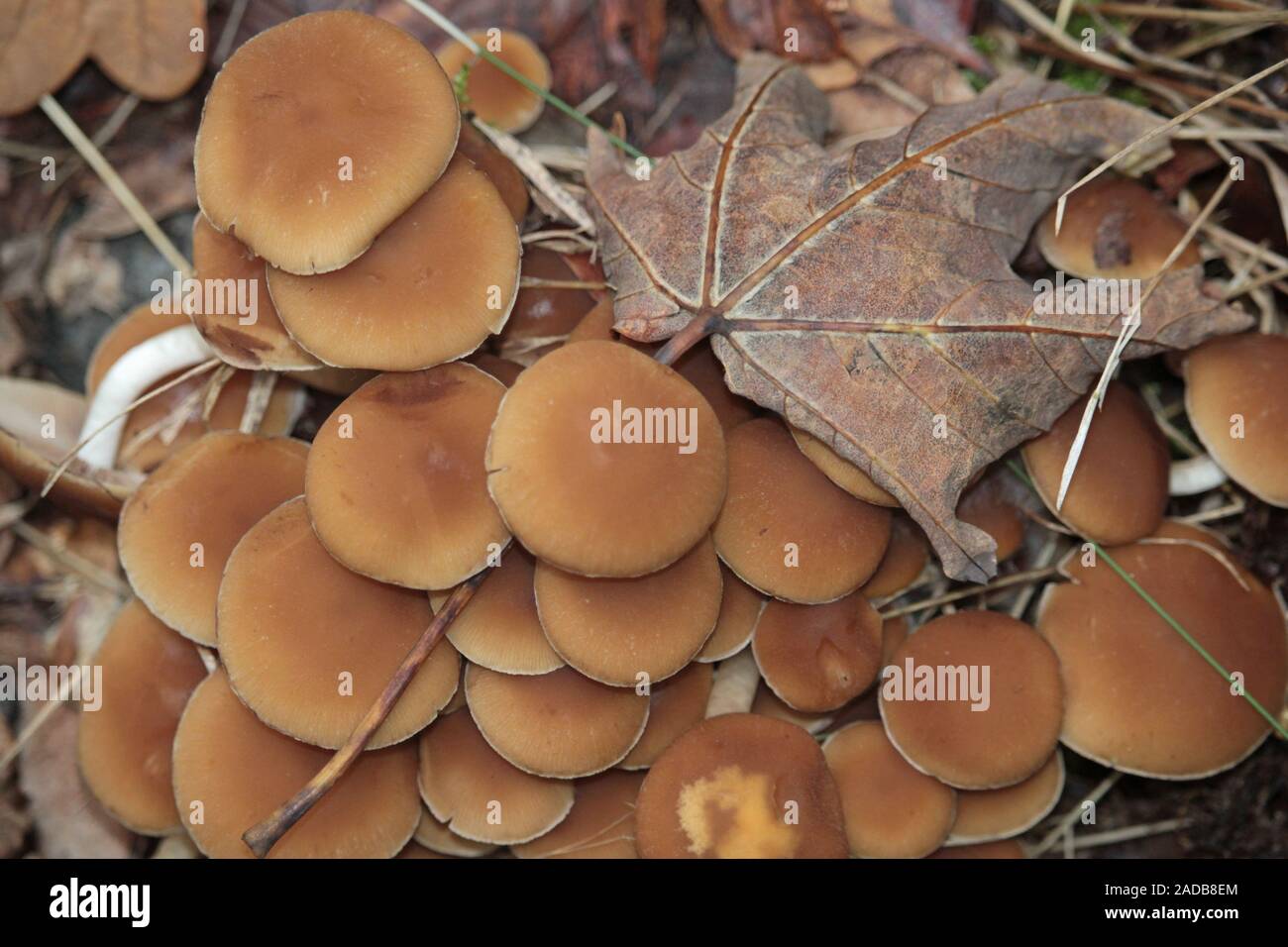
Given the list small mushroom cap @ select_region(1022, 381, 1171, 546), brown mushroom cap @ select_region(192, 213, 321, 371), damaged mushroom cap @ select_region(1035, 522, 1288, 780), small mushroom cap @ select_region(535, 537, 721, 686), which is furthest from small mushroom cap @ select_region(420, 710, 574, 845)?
small mushroom cap @ select_region(1022, 381, 1171, 546)

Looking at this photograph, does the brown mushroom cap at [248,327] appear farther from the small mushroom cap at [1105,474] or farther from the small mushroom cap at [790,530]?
the small mushroom cap at [1105,474]

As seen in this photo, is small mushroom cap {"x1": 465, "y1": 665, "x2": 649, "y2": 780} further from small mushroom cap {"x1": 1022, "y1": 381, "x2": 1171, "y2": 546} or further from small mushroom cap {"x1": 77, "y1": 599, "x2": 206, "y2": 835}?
small mushroom cap {"x1": 1022, "y1": 381, "x2": 1171, "y2": 546}

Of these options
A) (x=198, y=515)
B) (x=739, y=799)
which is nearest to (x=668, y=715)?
(x=739, y=799)

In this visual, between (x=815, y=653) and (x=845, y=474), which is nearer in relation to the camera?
(x=845, y=474)

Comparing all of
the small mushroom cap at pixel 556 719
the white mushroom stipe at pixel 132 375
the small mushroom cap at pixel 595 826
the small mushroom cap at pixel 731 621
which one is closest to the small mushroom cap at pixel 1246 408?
the small mushroom cap at pixel 731 621

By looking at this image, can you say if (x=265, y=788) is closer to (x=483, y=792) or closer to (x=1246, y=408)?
(x=483, y=792)

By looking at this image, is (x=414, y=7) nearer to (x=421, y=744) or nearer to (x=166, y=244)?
(x=166, y=244)
